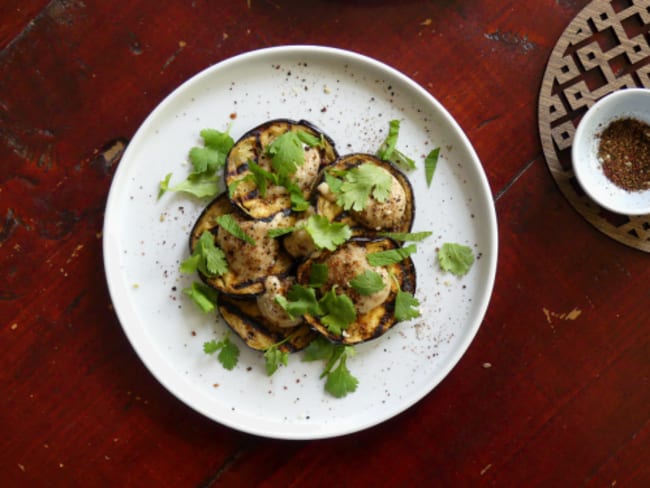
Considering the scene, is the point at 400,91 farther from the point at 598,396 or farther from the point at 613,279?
the point at 598,396

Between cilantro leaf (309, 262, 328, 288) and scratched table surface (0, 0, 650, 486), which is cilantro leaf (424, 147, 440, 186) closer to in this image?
scratched table surface (0, 0, 650, 486)

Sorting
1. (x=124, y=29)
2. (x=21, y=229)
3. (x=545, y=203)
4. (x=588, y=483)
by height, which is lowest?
(x=588, y=483)

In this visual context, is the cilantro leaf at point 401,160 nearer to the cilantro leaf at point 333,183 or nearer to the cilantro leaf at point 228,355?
the cilantro leaf at point 333,183

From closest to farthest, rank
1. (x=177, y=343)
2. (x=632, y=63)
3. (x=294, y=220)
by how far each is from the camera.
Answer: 1. (x=294, y=220)
2. (x=177, y=343)
3. (x=632, y=63)

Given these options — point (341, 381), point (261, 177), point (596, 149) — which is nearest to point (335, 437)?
point (341, 381)

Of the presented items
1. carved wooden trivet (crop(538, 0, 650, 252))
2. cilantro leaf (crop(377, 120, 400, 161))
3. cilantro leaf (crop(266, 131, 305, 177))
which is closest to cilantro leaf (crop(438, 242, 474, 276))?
cilantro leaf (crop(377, 120, 400, 161))

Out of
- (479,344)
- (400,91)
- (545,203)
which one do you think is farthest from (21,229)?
(545,203)
